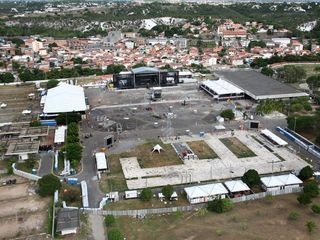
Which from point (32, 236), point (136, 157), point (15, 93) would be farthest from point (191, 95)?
point (32, 236)

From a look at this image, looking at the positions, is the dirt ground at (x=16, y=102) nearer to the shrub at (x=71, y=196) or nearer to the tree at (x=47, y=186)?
the tree at (x=47, y=186)

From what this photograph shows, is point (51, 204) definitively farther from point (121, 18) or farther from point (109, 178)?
point (121, 18)

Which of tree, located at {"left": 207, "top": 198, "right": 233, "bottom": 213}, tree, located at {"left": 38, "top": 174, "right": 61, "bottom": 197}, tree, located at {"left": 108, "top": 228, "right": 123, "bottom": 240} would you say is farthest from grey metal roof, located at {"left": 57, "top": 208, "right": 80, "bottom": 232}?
tree, located at {"left": 207, "top": 198, "right": 233, "bottom": 213}

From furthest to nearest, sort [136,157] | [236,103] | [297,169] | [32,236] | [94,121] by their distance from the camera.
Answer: [236,103], [94,121], [136,157], [297,169], [32,236]

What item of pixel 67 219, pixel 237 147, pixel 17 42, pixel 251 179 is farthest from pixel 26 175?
pixel 17 42

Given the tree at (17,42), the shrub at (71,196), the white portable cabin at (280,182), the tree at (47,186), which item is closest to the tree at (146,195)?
the shrub at (71,196)

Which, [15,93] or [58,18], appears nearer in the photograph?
[15,93]
